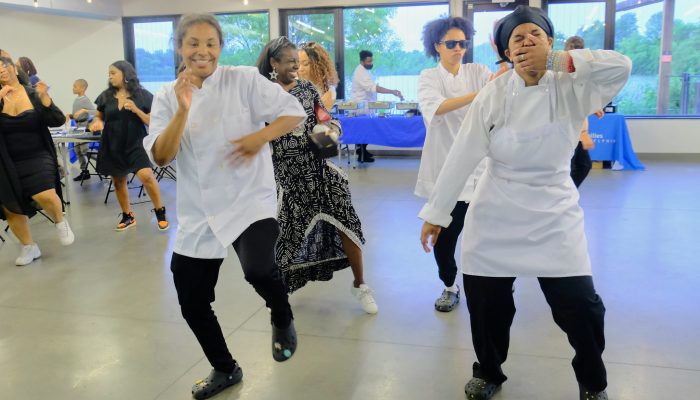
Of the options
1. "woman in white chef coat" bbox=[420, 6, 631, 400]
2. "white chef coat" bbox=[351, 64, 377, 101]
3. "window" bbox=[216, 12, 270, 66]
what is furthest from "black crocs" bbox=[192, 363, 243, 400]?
"window" bbox=[216, 12, 270, 66]

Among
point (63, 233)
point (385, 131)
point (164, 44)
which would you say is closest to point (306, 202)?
point (63, 233)

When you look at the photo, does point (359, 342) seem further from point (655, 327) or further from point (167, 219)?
point (167, 219)

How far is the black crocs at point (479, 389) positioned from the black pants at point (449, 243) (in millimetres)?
914

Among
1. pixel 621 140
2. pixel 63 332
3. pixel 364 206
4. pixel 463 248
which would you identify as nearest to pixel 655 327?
pixel 463 248

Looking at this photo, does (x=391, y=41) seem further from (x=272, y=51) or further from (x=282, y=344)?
(x=282, y=344)

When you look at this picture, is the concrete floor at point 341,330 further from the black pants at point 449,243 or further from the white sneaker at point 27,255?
the black pants at point 449,243

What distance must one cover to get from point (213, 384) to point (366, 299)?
3.51ft

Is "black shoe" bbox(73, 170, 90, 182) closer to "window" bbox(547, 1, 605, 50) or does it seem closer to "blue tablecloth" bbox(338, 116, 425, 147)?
"blue tablecloth" bbox(338, 116, 425, 147)

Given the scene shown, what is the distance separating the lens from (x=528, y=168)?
1.99 meters

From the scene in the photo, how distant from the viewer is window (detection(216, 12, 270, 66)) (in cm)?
1130

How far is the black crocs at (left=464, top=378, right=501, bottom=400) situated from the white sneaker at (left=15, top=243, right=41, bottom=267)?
11.6 ft

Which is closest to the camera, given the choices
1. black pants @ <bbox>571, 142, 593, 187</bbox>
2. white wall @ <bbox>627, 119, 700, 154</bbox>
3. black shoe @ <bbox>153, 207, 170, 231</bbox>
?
black pants @ <bbox>571, 142, 593, 187</bbox>

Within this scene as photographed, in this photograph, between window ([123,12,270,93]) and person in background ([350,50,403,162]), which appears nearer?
person in background ([350,50,403,162])

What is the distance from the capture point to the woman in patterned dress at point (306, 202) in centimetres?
294
